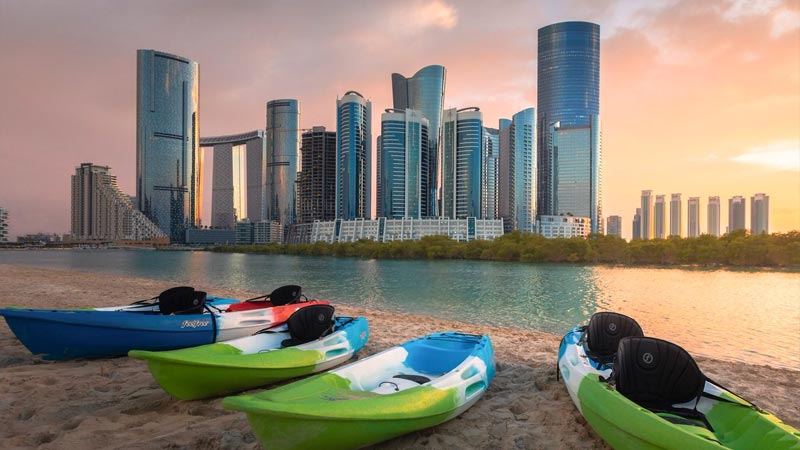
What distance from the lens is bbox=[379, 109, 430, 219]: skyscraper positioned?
162 m

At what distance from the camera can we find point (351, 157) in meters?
174

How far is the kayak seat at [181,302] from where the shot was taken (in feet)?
28.1

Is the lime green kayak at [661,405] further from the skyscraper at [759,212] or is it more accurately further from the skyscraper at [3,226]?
the skyscraper at [3,226]

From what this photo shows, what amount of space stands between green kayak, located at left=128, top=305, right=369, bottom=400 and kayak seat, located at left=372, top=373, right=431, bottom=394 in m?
1.30

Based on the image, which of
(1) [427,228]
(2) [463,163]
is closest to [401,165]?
(2) [463,163]

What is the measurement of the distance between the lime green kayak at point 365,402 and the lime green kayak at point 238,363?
1150 mm

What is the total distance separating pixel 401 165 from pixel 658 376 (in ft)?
527

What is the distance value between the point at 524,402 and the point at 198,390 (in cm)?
417

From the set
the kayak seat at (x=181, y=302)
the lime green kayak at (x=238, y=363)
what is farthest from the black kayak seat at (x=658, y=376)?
the kayak seat at (x=181, y=302)

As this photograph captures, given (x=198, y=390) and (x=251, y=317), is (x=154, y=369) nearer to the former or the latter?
(x=198, y=390)

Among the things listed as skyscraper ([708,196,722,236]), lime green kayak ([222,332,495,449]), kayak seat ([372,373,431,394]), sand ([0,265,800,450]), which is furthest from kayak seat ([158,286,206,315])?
skyscraper ([708,196,722,236])

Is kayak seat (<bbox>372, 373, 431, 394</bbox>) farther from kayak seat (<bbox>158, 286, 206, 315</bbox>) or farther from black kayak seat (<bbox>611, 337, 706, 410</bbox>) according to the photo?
kayak seat (<bbox>158, 286, 206, 315</bbox>)

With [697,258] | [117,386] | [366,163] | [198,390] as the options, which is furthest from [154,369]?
[366,163]

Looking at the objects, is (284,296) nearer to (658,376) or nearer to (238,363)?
(238,363)
